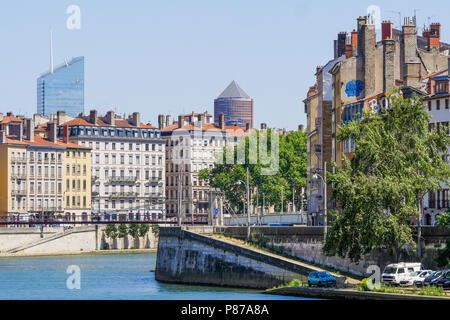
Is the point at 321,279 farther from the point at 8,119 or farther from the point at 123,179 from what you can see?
the point at 123,179

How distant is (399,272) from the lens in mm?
64062

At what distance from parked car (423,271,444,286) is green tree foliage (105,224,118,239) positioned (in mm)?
103119

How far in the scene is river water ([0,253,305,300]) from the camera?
7606 cm

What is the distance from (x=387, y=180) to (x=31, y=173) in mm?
112662

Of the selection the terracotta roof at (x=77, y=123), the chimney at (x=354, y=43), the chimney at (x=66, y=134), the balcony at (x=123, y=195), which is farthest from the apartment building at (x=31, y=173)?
the chimney at (x=354, y=43)

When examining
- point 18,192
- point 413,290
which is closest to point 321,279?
point 413,290

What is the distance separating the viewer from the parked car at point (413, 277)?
207 ft

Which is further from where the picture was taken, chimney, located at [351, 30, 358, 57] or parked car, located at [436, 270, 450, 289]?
chimney, located at [351, 30, 358, 57]

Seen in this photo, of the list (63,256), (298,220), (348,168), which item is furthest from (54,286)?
(63,256)

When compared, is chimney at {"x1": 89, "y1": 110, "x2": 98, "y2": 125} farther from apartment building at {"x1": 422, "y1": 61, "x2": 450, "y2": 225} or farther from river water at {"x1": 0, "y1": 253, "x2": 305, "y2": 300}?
apartment building at {"x1": 422, "y1": 61, "x2": 450, "y2": 225}

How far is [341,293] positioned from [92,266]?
60.2m

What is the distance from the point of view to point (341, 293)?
62.8 metres

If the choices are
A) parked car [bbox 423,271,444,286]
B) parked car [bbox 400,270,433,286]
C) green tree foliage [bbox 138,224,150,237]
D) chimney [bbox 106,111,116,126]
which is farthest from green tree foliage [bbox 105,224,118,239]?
parked car [bbox 423,271,444,286]
